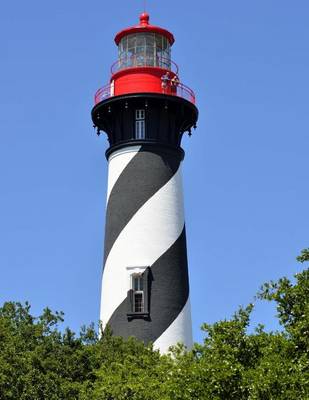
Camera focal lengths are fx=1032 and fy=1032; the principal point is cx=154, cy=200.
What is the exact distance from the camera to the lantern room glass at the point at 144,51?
44531mm

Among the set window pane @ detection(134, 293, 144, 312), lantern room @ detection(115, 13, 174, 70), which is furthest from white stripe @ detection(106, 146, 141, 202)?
window pane @ detection(134, 293, 144, 312)

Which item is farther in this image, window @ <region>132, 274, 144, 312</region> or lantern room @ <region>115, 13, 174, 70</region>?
lantern room @ <region>115, 13, 174, 70</region>

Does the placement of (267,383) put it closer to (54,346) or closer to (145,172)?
(54,346)

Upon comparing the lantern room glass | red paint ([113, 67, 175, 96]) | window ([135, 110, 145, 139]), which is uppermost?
the lantern room glass

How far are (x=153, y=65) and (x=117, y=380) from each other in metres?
17.9

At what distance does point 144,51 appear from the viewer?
147 feet

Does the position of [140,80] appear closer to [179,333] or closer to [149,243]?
[149,243]

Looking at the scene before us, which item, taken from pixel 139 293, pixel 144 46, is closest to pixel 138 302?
pixel 139 293

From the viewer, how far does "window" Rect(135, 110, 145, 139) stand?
1684 inches

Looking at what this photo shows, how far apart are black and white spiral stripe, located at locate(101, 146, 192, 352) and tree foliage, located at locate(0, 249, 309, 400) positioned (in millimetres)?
3982

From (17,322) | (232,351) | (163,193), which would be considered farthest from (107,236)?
(232,351)

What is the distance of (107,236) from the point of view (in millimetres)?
42625

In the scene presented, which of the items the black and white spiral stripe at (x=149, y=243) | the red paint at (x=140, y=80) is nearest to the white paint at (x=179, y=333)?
the black and white spiral stripe at (x=149, y=243)

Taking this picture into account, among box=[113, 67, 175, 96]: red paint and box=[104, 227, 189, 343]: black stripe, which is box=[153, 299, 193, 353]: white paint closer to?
box=[104, 227, 189, 343]: black stripe
